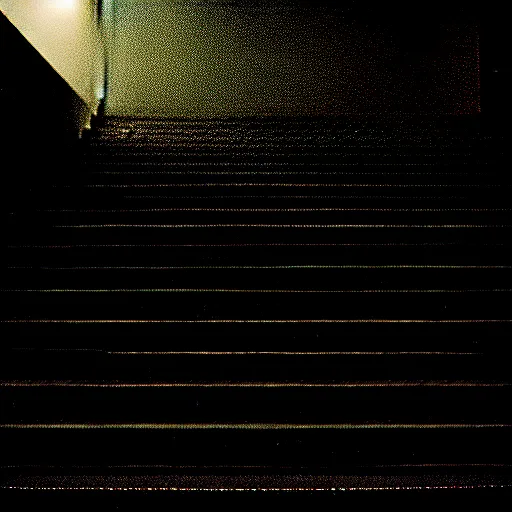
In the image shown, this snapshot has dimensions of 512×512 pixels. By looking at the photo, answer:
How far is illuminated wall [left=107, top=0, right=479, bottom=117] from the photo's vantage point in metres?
6.17

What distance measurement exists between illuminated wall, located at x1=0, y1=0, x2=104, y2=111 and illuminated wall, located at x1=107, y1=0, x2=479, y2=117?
386 mm

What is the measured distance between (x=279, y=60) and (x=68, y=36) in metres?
2.59

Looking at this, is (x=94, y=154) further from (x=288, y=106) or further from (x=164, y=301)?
(x=288, y=106)

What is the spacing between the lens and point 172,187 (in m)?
2.92

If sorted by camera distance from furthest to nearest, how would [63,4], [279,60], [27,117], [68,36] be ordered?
[279,60], [68,36], [63,4], [27,117]

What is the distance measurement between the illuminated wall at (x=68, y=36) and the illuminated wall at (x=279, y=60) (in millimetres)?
386

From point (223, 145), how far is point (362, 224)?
1.77m

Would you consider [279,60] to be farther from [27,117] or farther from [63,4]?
[27,117]

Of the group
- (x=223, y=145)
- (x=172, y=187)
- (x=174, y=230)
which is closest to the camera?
(x=174, y=230)

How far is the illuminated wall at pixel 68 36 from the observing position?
3445 millimetres

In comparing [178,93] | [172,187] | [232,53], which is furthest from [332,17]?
[172,187]

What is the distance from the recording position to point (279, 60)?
630 centimetres

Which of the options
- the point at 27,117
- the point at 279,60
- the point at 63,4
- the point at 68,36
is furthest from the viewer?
the point at 279,60

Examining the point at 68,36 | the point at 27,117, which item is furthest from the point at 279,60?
the point at 27,117
